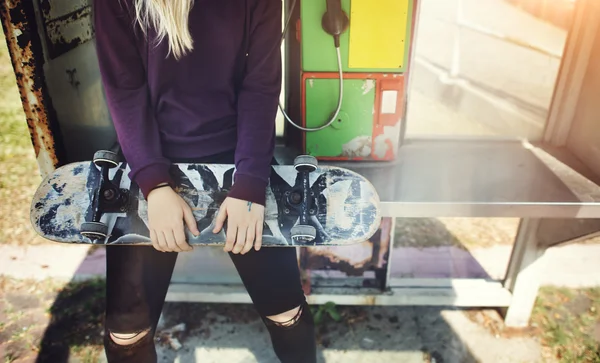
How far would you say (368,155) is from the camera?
1.89 metres

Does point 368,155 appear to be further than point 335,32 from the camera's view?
Yes

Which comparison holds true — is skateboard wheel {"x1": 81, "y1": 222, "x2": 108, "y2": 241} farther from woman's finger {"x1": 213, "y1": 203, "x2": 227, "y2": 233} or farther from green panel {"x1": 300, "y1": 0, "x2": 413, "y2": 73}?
green panel {"x1": 300, "y1": 0, "x2": 413, "y2": 73}

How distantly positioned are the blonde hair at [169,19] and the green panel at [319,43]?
0.58 metres

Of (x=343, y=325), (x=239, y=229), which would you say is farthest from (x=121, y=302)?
(x=343, y=325)

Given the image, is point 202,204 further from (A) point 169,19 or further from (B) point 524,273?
(B) point 524,273

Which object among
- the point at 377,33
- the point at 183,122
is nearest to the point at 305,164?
the point at 183,122

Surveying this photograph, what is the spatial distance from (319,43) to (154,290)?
95 cm

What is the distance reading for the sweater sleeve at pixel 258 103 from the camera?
124cm

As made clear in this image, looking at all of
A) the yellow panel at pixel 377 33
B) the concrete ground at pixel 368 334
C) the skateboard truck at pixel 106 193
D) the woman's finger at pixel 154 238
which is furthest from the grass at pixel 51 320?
the yellow panel at pixel 377 33

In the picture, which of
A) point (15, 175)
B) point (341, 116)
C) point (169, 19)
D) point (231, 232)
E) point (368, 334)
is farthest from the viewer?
point (15, 175)

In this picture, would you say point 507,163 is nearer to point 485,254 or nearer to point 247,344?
point 485,254

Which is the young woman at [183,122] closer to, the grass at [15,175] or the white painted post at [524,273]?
the white painted post at [524,273]

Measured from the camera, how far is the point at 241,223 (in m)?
1.24

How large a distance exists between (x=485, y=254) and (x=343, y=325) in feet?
3.23
